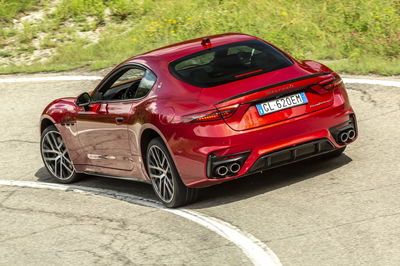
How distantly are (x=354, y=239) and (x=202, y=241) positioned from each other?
1.31 metres

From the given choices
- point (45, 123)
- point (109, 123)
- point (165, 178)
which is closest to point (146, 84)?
point (109, 123)

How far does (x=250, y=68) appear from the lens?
839 centimetres

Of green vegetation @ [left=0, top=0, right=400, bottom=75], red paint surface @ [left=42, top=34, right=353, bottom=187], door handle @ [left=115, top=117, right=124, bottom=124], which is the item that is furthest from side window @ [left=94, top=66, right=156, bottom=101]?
green vegetation @ [left=0, top=0, right=400, bottom=75]

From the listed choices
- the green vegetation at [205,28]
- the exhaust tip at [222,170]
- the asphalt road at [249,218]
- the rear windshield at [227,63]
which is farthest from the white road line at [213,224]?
the green vegetation at [205,28]

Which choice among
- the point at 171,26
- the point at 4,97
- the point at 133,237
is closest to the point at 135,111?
the point at 133,237

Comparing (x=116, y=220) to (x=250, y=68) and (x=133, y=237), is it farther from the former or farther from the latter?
(x=250, y=68)

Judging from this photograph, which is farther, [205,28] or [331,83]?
[205,28]

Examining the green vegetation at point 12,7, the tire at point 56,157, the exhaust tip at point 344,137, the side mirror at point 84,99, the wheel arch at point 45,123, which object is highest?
the exhaust tip at point 344,137

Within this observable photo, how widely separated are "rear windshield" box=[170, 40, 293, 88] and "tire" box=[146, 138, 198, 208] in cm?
71

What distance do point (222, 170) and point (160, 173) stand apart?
87cm

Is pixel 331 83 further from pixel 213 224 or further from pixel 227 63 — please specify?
pixel 213 224

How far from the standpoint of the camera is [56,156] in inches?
420

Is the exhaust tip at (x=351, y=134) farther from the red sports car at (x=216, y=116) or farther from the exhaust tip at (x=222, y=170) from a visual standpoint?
the exhaust tip at (x=222, y=170)

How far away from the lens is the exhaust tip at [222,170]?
7.81 meters
